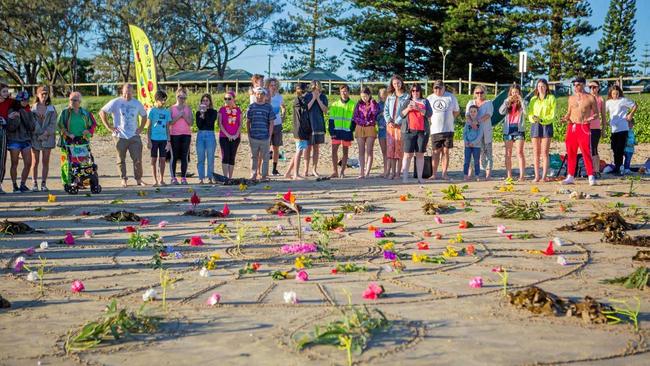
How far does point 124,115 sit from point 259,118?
237 centimetres

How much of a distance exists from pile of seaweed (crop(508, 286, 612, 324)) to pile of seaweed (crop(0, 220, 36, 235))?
576 cm

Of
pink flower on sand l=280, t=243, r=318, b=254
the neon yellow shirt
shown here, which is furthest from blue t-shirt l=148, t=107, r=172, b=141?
pink flower on sand l=280, t=243, r=318, b=254

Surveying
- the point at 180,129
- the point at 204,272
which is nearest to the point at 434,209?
the point at 204,272

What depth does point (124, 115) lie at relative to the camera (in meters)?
13.2

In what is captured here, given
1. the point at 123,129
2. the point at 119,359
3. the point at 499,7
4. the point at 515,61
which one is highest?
the point at 499,7

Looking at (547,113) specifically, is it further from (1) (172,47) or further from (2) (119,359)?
(1) (172,47)

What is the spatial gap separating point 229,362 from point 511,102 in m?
10.5

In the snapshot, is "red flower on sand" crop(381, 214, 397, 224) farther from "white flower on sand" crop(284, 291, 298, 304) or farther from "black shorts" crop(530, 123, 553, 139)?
"black shorts" crop(530, 123, 553, 139)

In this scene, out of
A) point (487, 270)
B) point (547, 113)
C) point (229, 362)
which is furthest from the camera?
point (547, 113)

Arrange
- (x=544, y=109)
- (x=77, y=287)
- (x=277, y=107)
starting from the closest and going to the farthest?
(x=77, y=287)
(x=544, y=109)
(x=277, y=107)

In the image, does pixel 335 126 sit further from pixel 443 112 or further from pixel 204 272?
pixel 204 272

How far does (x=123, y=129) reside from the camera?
13.2 meters

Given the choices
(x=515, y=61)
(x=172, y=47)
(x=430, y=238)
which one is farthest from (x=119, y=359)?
(x=172, y=47)

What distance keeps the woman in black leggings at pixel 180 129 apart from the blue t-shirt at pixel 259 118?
3.64ft
